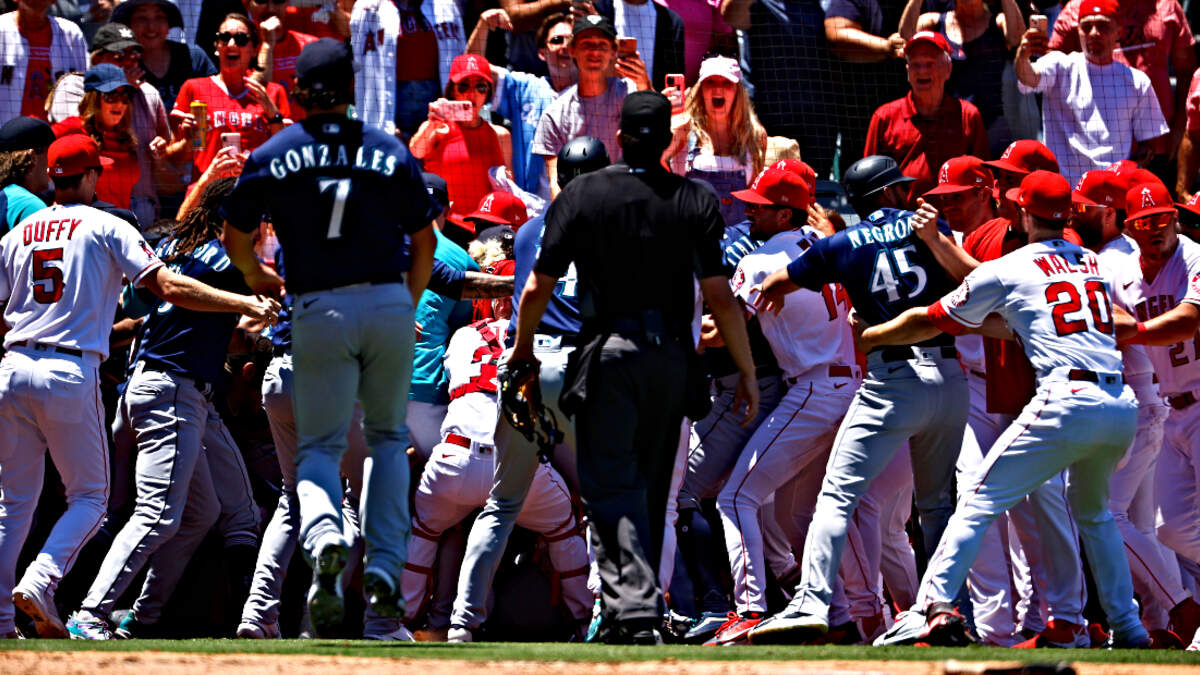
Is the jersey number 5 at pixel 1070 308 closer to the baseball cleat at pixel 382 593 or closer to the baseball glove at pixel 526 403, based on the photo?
the baseball glove at pixel 526 403

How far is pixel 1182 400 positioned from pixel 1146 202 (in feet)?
3.28

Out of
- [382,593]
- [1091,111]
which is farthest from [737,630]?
[1091,111]

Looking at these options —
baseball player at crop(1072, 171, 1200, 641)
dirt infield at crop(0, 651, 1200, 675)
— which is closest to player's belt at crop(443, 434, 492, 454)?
dirt infield at crop(0, 651, 1200, 675)

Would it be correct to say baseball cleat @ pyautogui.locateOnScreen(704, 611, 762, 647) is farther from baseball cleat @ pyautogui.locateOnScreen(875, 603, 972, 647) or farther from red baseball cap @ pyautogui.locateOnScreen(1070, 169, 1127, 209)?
red baseball cap @ pyautogui.locateOnScreen(1070, 169, 1127, 209)

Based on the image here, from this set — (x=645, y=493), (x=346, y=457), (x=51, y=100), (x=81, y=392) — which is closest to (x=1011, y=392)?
(x=645, y=493)

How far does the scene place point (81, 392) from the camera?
672cm

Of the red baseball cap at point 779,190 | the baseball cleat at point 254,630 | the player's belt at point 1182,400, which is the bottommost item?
the baseball cleat at point 254,630

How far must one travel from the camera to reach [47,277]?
6758 millimetres

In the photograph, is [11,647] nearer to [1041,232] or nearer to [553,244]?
[553,244]

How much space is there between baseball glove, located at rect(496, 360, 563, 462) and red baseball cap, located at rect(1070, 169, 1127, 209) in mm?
2889

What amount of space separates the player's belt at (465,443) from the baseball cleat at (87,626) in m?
1.69

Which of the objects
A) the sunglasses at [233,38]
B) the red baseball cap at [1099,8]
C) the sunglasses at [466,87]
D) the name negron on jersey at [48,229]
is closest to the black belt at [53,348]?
the name negron on jersey at [48,229]

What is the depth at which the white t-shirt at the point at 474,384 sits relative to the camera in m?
7.23

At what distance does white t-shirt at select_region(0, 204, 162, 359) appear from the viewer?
22.1 ft
